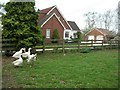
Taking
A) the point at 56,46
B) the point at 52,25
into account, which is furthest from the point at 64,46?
the point at 52,25

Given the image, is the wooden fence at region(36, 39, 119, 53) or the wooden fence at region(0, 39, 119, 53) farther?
the wooden fence at region(36, 39, 119, 53)

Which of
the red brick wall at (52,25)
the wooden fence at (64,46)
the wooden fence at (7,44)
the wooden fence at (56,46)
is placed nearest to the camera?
Answer: the wooden fence at (7,44)

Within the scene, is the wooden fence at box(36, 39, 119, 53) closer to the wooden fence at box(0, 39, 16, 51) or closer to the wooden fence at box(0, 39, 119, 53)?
the wooden fence at box(0, 39, 119, 53)

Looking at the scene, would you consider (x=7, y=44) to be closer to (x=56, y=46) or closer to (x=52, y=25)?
(x=56, y=46)

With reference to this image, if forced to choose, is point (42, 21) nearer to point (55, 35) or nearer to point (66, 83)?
point (55, 35)

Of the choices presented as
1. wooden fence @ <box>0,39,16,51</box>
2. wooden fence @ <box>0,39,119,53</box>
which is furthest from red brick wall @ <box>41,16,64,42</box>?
wooden fence @ <box>0,39,16,51</box>

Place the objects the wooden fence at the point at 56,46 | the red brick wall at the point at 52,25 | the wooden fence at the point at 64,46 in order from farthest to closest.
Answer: the red brick wall at the point at 52,25 < the wooden fence at the point at 64,46 < the wooden fence at the point at 56,46

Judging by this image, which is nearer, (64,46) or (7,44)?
(7,44)

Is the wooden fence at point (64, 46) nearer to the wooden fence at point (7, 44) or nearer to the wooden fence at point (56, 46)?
the wooden fence at point (56, 46)

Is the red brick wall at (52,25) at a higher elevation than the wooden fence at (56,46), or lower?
higher

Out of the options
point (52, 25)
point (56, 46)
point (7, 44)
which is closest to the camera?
point (7, 44)

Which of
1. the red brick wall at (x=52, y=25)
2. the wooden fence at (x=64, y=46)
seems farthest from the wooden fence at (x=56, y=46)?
the red brick wall at (x=52, y=25)

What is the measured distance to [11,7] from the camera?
14.0 m

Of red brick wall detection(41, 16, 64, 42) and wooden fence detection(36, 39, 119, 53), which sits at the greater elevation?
red brick wall detection(41, 16, 64, 42)
